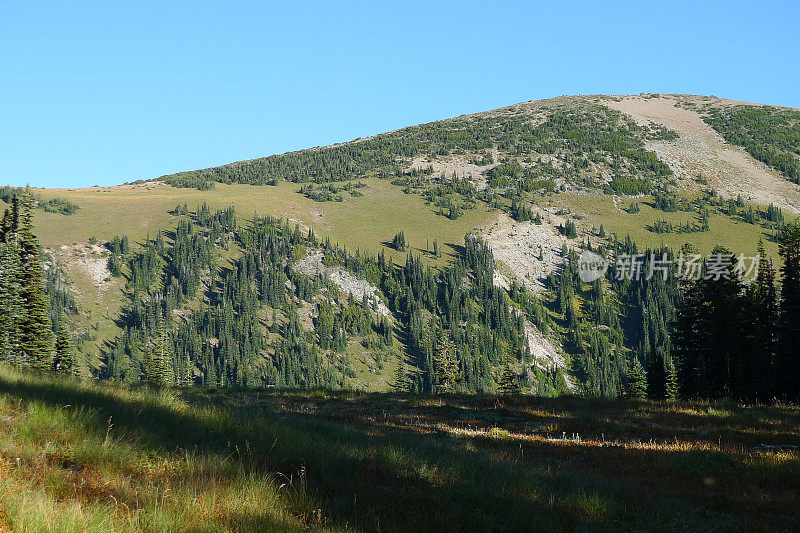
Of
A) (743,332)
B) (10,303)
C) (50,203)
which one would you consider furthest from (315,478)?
(50,203)

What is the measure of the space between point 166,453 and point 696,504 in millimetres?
7382

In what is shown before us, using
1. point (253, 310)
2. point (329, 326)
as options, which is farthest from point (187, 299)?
point (329, 326)

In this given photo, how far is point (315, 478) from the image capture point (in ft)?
21.1

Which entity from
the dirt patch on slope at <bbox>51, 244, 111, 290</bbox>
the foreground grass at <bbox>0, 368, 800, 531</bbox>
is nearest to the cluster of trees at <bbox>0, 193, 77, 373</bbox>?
the foreground grass at <bbox>0, 368, 800, 531</bbox>

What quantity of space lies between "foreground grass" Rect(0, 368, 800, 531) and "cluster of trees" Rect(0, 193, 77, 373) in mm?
36651

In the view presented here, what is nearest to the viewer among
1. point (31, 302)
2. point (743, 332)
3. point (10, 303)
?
point (10, 303)

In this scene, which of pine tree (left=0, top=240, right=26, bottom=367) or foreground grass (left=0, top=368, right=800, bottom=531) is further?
pine tree (left=0, top=240, right=26, bottom=367)

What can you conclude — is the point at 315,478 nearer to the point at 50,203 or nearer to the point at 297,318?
the point at 297,318

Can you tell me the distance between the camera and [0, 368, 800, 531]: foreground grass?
4.94 metres

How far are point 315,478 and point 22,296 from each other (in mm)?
47543

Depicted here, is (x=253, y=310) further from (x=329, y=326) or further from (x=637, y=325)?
(x=637, y=325)

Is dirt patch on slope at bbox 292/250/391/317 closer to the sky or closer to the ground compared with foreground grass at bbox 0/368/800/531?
closer to the ground

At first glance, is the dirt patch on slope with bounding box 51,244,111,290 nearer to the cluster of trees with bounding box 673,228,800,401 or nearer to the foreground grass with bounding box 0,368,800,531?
the cluster of trees with bounding box 673,228,800,401

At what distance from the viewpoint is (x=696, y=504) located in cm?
739
